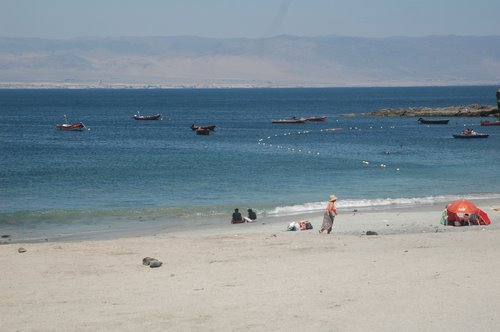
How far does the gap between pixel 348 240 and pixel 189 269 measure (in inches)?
211

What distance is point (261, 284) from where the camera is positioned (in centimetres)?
1564

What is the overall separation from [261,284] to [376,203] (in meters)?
18.2

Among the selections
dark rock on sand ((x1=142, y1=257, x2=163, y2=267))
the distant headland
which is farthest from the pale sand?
the distant headland

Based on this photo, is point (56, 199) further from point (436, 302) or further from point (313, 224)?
point (436, 302)

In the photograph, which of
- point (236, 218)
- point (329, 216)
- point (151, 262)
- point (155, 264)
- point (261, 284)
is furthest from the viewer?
point (236, 218)

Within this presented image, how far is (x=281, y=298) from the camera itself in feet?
47.6

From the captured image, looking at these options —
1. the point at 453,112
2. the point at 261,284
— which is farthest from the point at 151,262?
the point at 453,112

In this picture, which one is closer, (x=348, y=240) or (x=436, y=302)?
(x=436, y=302)

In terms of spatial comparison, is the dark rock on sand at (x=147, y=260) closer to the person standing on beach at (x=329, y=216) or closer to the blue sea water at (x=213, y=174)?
the person standing on beach at (x=329, y=216)

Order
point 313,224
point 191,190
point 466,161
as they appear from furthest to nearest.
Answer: point 466,161 < point 191,190 < point 313,224

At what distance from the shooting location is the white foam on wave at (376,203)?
31.5m

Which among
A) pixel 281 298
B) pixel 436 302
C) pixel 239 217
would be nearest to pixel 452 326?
pixel 436 302

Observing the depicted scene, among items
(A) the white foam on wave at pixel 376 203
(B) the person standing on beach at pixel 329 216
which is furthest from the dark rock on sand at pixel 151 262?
(A) the white foam on wave at pixel 376 203

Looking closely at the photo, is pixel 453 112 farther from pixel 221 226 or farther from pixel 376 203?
pixel 221 226
